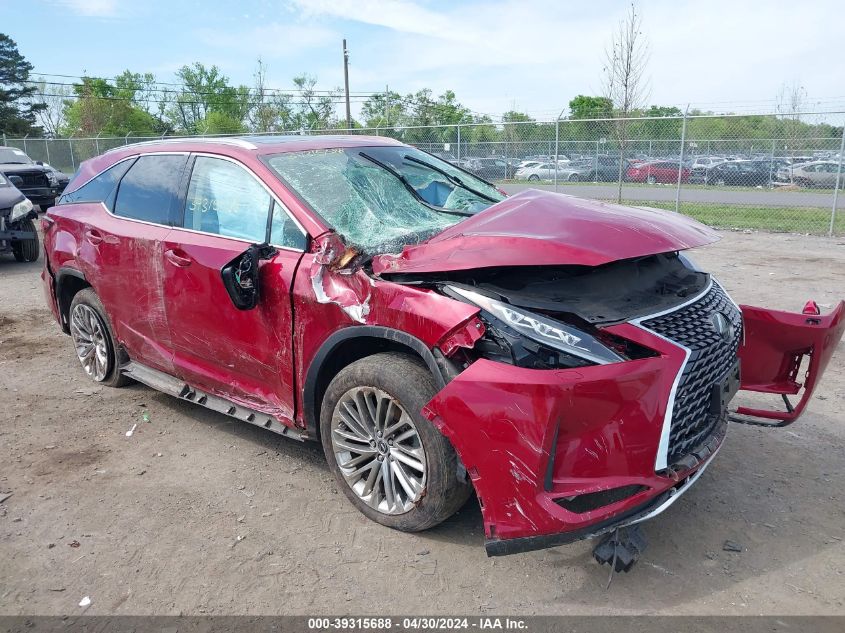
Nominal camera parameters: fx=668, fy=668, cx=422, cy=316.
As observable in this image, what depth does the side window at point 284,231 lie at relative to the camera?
3355 mm

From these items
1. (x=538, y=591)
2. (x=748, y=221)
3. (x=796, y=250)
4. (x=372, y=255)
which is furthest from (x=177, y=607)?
(x=748, y=221)

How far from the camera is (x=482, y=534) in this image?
3141mm

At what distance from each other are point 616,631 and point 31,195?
17.0 metres

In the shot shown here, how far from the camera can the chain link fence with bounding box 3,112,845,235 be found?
14.2m

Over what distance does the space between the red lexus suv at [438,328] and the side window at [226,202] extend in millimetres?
16

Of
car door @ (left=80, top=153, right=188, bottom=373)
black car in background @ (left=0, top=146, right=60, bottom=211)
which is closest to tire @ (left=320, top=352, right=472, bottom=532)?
car door @ (left=80, top=153, right=188, bottom=373)

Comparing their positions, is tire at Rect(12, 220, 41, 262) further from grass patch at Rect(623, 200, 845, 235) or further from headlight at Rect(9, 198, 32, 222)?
grass patch at Rect(623, 200, 845, 235)

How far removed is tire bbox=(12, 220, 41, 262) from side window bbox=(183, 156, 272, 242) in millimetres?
8165

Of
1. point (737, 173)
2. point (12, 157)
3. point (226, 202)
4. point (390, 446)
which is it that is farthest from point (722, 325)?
point (12, 157)

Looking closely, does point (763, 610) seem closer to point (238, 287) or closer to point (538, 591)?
point (538, 591)

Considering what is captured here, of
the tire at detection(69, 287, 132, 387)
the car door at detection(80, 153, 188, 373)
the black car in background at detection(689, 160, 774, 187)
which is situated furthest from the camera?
the black car in background at detection(689, 160, 774, 187)

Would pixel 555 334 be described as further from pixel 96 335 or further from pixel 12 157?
pixel 12 157

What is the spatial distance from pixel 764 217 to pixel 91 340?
1412cm

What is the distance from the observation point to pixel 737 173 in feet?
54.9
